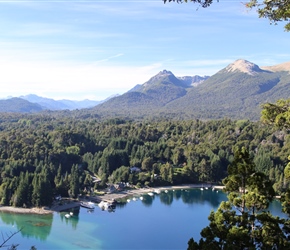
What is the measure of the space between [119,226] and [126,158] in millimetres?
24588

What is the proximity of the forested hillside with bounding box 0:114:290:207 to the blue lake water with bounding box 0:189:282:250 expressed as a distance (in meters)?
4.26

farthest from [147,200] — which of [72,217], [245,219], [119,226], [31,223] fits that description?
[245,219]

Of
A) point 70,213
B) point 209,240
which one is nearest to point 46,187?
point 70,213

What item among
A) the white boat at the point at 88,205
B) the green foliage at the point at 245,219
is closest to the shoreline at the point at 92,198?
the white boat at the point at 88,205

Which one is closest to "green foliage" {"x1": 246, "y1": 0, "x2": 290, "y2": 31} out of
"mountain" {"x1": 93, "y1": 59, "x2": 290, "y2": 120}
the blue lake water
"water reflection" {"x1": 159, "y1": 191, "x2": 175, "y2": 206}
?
the blue lake water

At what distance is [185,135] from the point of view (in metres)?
67.2

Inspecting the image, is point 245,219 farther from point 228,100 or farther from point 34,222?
point 228,100

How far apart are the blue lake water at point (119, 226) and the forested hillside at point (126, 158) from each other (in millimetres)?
4256

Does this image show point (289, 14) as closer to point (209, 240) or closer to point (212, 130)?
point (209, 240)

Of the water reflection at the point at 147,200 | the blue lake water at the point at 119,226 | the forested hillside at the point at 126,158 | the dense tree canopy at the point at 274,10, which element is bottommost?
the blue lake water at the point at 119,226

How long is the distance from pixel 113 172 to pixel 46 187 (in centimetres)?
1466

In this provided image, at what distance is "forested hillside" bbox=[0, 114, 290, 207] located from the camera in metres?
38.2

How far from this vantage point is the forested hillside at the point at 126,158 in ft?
125

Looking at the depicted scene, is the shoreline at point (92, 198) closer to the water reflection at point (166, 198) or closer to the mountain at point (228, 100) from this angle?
the water reflection at point (166, 198)
